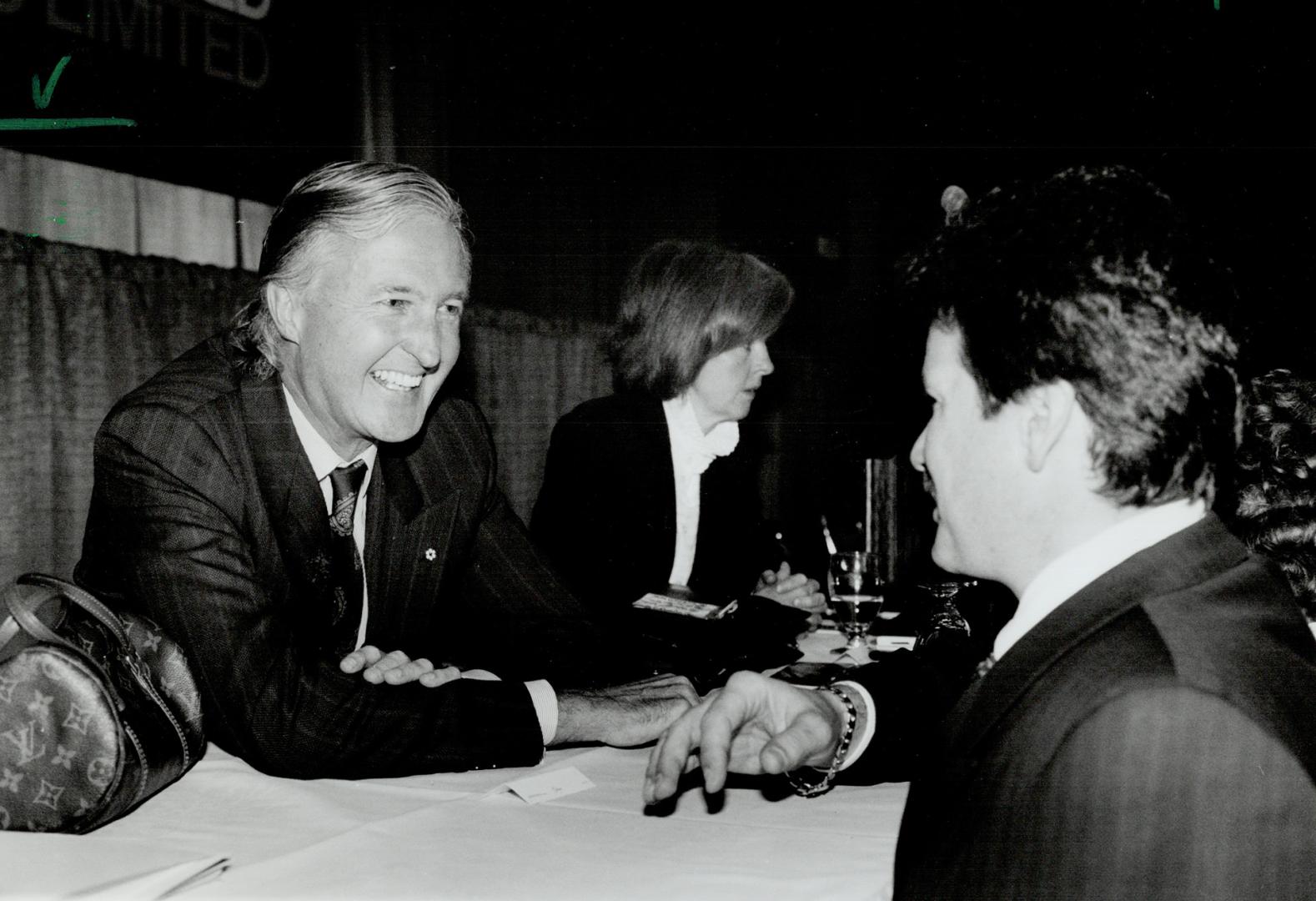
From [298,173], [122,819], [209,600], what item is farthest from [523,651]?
[298,173]

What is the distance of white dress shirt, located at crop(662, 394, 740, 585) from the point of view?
3.50 m

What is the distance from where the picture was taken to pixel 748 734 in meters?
1.26

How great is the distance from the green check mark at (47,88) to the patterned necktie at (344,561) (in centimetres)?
254

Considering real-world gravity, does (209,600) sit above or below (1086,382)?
below

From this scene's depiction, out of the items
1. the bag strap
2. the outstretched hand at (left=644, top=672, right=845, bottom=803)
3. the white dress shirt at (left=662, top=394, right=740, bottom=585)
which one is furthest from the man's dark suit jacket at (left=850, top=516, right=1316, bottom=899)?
the white dress shirt at (left=662, top=394, right=740, bottom=585)

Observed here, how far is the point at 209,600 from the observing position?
1.64m

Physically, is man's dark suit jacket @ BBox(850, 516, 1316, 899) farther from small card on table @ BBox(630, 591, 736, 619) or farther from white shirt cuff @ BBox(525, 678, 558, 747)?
small card on table @ BBox(630, 591, 736, 619)

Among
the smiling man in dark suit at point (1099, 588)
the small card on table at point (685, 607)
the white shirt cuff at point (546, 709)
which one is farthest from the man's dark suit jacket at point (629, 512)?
the smiling man in dark suit at point (1099, 588)

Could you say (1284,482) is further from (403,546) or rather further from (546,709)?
(403,546)

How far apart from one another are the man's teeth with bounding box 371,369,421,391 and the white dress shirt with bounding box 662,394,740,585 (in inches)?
58.4

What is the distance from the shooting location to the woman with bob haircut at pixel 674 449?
11.1 ft

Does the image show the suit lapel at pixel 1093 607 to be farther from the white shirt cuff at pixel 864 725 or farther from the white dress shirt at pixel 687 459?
the white dress shirt at pixel 687 459

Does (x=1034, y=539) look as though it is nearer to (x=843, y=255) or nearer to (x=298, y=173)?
(x=298, y=173)

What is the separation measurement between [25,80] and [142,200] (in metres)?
0.54
